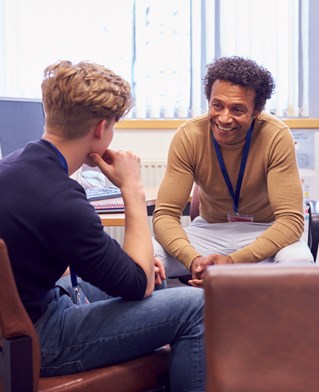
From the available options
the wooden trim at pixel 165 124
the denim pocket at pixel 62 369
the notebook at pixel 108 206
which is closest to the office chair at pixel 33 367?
the denim pocket at pixel 62 369

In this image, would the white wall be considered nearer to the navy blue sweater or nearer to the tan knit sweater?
the tan knit sweater

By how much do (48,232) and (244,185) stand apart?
1121 mm

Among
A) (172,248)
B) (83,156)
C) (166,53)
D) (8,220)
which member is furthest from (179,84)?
(8,220)

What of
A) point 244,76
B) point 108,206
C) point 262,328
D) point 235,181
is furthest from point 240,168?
point 262,328

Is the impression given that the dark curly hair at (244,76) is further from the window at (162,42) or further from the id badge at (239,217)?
the window at (162,42)

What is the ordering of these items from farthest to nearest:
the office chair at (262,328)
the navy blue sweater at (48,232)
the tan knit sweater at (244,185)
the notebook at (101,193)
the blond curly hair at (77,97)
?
the notebook at (101,193)
the tan knit sweater at (244,185)
the blond curly hair at (77,97)
the navy blue sweater at (48,232)
the office chair at (262,328)

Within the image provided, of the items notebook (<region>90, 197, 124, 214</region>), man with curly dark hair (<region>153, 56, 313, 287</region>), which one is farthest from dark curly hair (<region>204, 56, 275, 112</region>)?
notebook (<region>90, 197, 124, 214</region>)

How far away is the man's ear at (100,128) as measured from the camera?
153 centimetres

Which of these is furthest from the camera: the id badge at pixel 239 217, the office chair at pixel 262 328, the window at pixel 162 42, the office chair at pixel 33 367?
the window at pixel 162 42

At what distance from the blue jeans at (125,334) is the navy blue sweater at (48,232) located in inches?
2.5

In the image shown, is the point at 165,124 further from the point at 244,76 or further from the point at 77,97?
the point at 77,97

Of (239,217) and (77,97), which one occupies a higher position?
(77,97)

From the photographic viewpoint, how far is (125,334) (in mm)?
1458

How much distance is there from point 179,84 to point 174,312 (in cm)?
228
